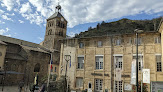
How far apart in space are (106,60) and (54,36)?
42603mm

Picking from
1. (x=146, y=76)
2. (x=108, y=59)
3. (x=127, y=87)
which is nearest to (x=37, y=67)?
(x=108, y=59)

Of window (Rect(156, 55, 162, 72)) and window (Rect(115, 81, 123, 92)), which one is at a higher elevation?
window (Rect(156, 55, 162, 72))

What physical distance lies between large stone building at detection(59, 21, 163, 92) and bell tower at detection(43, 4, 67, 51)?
36.5m

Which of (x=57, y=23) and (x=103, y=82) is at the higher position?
(x=57, y=23)

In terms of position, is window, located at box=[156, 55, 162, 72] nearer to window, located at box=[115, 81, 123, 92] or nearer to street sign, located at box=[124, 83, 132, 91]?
street sign, located at box=[124, 83, 132, 91]

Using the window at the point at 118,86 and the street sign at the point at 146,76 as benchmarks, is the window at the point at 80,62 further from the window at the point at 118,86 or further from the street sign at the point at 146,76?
the street sign at the point at 146,76

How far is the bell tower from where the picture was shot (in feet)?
182

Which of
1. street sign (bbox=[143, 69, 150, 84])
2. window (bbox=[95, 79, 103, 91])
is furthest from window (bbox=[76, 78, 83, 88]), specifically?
street sign (bbox=[143, 69, 150, 84])

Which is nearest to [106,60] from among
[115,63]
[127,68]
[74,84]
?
[115,63]

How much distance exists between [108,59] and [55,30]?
43570 mm

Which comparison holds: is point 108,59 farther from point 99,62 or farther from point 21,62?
point 21,62

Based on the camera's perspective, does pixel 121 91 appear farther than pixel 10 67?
No

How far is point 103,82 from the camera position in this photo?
643 inches

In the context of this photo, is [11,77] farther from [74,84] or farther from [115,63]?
[115,63]
